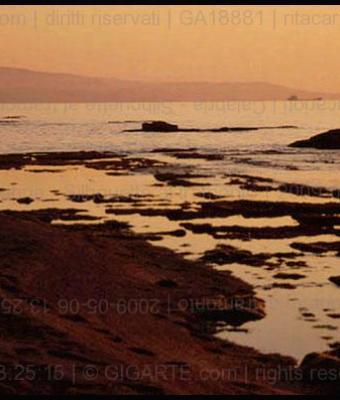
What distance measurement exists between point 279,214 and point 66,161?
36644 millimetres

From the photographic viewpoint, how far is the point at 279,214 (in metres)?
34.7

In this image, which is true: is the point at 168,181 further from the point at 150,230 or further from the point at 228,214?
the point at 150,230

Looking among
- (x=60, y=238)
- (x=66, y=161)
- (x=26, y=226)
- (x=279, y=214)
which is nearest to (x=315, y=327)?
(x=60, y=238)

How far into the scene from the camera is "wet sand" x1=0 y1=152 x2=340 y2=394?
41.3 ft

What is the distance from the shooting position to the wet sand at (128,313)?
41.3 feet

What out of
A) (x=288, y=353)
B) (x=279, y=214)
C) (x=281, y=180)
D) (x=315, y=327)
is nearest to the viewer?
(x=288, y=353)

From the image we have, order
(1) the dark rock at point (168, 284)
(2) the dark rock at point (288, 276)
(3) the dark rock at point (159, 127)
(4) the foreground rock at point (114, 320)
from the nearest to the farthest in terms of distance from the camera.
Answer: (4) the foreground rock at point (114, 320)
(1) the dark rock at point (168, 284)
(2) the dark rock at point (288, 276)
(3) the dark rock at point (159, 127)

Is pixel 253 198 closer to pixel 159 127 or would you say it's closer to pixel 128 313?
pixel 128 313

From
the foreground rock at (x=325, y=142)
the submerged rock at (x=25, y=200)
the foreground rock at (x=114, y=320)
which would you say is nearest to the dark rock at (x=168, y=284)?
the foreground rock at (x=114, y=320)

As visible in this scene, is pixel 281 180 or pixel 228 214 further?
pixel 281 180

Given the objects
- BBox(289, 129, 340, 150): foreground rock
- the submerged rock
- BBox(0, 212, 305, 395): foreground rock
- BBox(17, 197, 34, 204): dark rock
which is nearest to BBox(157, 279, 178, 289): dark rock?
BBox(0, 212, 305, 395): foreground rock

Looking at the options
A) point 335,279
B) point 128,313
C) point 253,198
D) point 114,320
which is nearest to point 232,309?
point 128,313

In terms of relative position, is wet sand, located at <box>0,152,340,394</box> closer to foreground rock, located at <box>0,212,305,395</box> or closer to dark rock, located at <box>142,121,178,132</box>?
foreground rock, located at <box>0,212,305,395</box>

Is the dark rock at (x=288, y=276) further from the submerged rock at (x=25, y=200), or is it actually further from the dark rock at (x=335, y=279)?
the submerged rock at (x=25, y=200)
